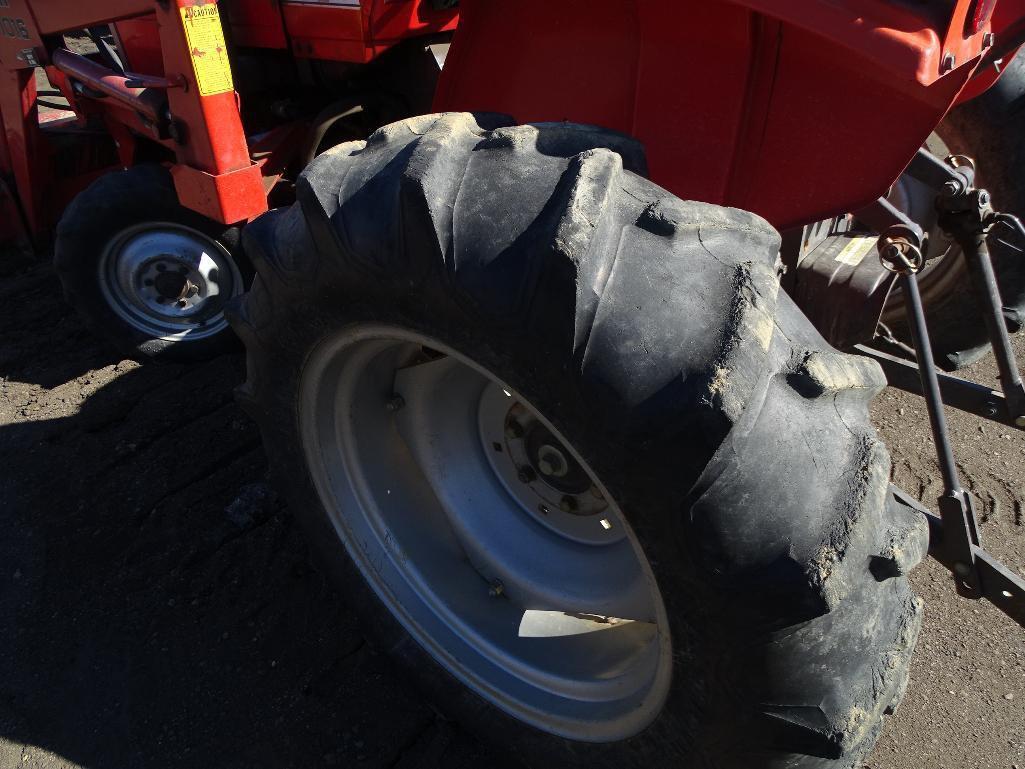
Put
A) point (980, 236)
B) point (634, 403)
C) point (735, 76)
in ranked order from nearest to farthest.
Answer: point (634, 403)
point (735, 76)
point (980, 236)

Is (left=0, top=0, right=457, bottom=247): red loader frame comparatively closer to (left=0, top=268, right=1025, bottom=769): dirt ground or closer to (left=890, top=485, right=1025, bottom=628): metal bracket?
(left=0, top=268, right=1025, bottom=769): dirt ground

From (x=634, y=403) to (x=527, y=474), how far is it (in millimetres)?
715

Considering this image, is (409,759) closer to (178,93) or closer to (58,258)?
(178,93)

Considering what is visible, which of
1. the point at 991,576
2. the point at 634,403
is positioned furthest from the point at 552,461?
the point at 991,576

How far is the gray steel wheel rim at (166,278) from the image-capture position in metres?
3.12

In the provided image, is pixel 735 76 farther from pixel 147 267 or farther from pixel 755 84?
pixel 147 267

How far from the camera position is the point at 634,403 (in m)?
1.16

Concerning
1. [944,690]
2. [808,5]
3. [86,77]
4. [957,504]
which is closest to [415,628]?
[957,504]

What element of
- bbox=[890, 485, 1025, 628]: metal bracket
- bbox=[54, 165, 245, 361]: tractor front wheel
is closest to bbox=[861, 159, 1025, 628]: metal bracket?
bbox=[890, 485, 1025, 628]: metal bracket

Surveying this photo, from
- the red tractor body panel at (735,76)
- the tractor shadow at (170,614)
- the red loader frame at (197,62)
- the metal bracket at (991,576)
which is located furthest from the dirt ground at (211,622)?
the red tractor body panel at (735,76)

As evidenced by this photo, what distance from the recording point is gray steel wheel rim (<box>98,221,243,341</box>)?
312cm

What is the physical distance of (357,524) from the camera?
1.98 meters

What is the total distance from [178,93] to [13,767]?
1.94 m

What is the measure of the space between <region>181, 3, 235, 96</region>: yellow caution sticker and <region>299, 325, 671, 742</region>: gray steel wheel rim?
127 cm
